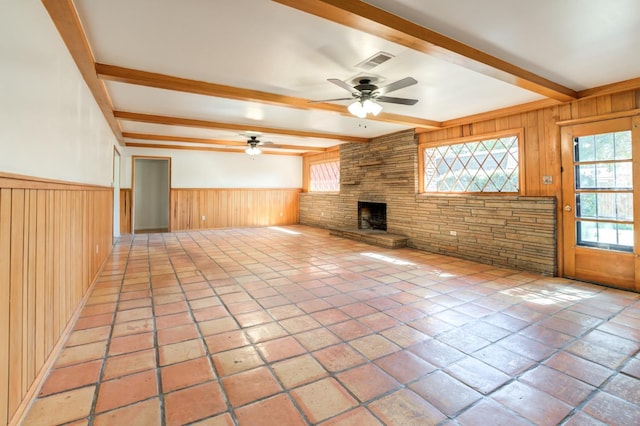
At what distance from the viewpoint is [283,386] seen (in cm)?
181

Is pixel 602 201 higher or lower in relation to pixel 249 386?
higher

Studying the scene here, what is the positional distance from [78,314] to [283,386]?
2.21 metres

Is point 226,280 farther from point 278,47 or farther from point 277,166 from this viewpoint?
point 277,166

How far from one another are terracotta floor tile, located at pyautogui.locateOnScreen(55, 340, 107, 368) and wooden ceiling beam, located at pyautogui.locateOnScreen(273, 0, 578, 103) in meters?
2.63

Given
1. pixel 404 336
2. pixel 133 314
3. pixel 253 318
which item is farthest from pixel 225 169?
pixel 404 336

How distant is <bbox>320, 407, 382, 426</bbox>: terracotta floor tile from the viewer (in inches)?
59.6

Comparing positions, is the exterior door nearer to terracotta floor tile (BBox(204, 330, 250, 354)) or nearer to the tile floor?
the tile floor

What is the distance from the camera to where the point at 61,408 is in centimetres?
162

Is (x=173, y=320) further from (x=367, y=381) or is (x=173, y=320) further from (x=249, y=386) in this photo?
(x=367, y=381)

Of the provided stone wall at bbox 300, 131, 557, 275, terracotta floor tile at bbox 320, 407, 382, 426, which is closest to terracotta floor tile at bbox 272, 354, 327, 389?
terracotta floor tile at bbox 320, 407, 382, 426

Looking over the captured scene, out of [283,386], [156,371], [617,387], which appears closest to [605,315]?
[617,387]

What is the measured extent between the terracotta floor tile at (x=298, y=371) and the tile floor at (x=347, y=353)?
0.01 meters

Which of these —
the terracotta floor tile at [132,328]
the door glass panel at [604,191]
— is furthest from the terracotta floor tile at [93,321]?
the door glass panel at [604,191]

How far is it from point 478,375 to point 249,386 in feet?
4.64
